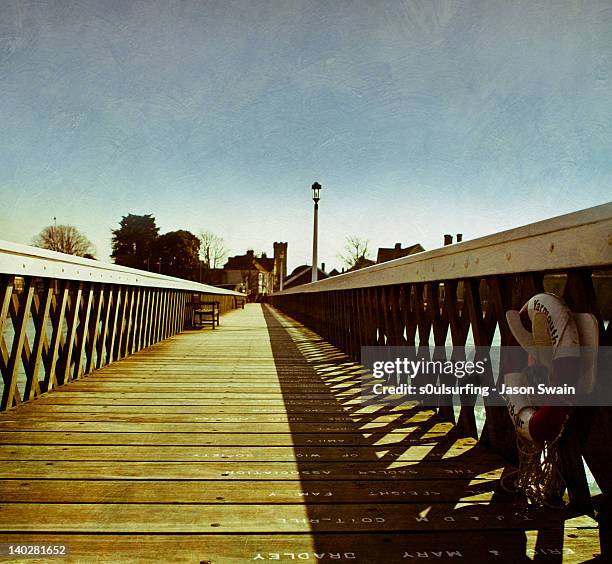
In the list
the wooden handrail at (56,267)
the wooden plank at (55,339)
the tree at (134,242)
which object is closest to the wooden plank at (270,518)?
the wooden handrail at (56,267)

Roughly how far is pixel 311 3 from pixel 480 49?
80.7 inches

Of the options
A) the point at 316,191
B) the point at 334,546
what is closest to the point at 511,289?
the point at 334,546

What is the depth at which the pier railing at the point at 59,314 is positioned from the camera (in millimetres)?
2572

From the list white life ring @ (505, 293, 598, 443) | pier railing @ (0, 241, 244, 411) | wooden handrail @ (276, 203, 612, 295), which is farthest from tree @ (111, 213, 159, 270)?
white life ring @ (505, 293, 598, 443)

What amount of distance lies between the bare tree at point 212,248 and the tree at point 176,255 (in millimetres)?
8828

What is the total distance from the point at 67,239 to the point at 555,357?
1802 inches

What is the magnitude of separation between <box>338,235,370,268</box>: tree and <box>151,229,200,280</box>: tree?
1658cm

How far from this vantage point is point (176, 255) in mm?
48000

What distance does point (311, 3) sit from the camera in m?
5.67

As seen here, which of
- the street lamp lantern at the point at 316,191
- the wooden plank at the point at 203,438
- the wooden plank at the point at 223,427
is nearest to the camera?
the wooden plank at the point at 203,438

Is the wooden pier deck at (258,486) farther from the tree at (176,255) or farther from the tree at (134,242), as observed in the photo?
the tree at (134,242)

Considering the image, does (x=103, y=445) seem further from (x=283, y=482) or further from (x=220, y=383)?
(x=220, y=383)

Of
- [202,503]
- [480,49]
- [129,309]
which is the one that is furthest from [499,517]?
[480,49]

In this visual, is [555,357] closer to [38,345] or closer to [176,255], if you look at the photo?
[38,345]
